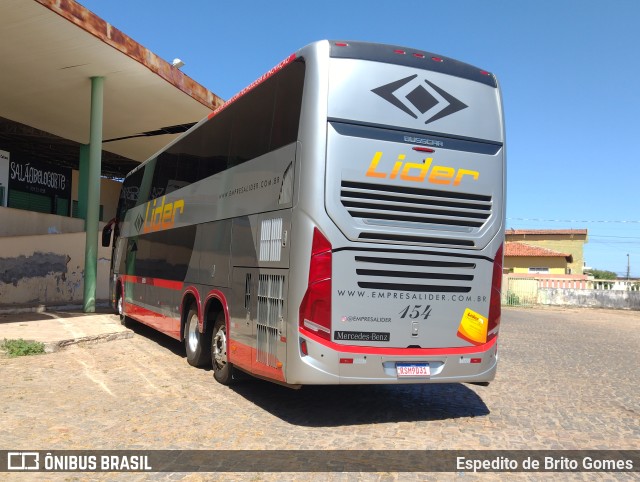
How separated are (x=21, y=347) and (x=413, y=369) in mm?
7180

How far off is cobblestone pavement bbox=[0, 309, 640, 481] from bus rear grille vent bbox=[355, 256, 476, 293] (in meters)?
1.50

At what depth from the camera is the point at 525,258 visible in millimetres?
52500

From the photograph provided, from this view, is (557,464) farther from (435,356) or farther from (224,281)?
(224,281)

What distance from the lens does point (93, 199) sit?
17.0 m

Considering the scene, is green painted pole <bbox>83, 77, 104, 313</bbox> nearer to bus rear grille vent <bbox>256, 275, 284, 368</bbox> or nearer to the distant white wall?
the distant white wall

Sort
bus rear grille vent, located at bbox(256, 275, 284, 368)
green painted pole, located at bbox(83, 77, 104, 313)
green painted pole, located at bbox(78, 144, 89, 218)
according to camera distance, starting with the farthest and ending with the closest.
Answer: green painted pole, located at bbox(78, 144, 89, 218) → green painted pole, located at bbox(83, 77, 104, 313) → bus rear grille vent, located at bbox(256, 275, 284, 368)

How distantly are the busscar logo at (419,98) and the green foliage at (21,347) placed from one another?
294 inches

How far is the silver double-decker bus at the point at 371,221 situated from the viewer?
5938mm

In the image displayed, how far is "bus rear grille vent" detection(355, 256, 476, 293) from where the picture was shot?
6.08 m

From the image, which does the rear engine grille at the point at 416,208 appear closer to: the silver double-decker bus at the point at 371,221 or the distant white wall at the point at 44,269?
the silver double-decker bus at the point at 371,221

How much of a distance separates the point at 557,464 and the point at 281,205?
3.67 m

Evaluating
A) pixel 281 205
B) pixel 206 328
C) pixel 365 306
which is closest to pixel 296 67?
pixel 281 205

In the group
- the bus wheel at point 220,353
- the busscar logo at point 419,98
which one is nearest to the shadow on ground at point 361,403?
the bus wheel at point 220,353

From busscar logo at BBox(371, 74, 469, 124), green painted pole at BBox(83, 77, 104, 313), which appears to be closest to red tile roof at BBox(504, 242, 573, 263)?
green painted pole at BBox(83, 77, 104, 313)
